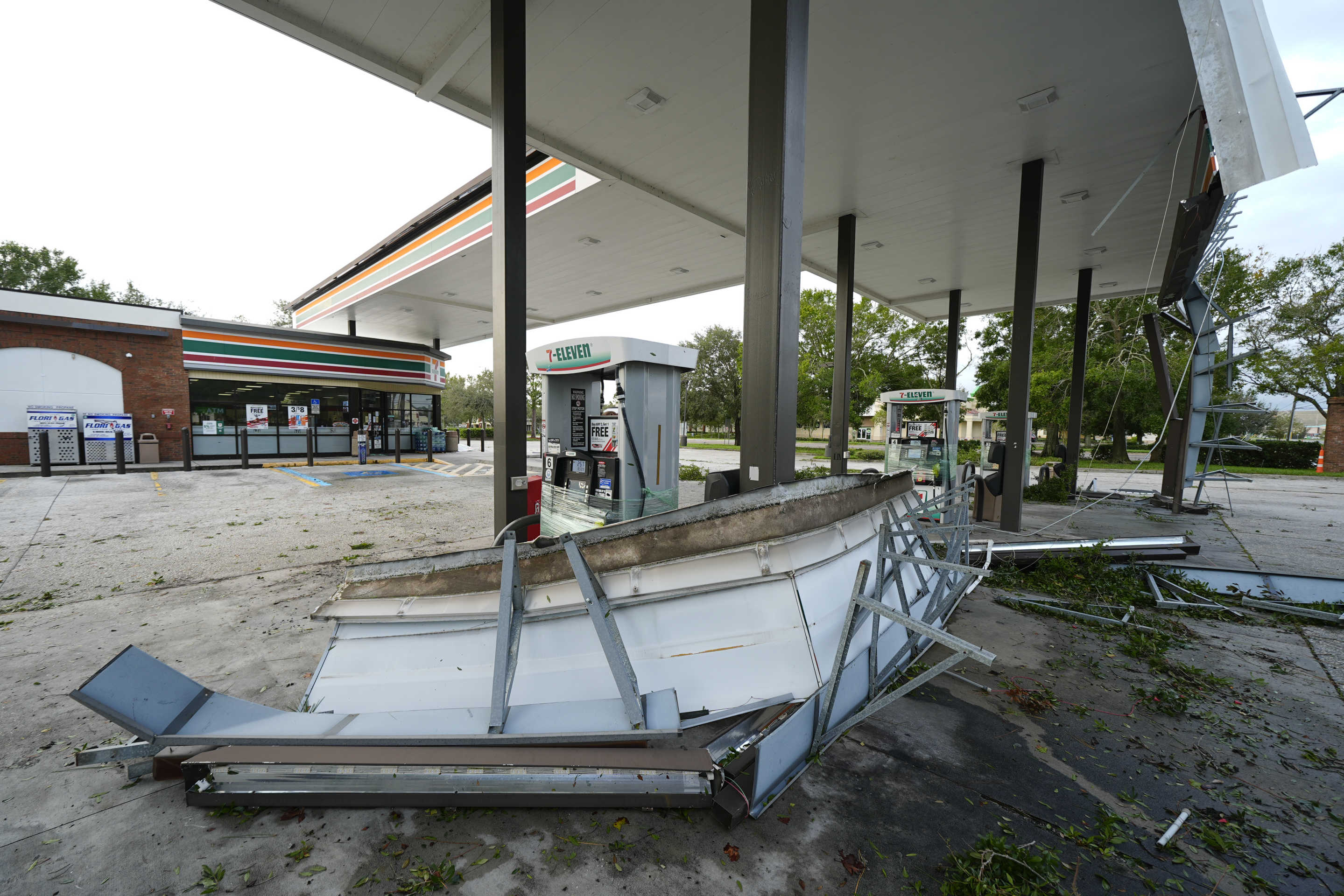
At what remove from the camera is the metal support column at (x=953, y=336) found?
13.1 metres

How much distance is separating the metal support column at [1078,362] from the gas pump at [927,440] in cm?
403

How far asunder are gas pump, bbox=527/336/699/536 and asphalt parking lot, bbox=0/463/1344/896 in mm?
2971

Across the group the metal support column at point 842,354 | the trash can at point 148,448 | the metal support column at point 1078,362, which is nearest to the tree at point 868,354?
the metal support column at point 1078,362

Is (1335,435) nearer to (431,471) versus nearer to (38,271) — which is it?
(431,471)

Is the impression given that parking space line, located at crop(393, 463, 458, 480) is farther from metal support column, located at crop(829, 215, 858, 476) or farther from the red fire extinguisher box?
metal support column, located at crop(829, 215, 858, 476)

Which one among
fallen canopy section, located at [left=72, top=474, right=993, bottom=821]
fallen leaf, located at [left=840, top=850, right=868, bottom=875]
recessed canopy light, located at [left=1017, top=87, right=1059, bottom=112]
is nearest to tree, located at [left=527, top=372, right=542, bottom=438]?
recessed canopy light, located at [left=1017, top=87, right=1059, bottom=112]

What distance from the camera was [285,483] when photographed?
1205 cm

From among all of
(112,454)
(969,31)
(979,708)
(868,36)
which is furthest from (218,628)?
(112,454)

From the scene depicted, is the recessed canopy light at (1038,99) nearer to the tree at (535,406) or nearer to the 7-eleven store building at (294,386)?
the 7-eleven store building at (294,386)

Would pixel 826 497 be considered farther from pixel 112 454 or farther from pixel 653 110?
pixel 112 454

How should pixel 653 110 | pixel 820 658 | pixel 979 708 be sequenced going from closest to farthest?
pixel 820 658
pixel 979 708
pixel 653 110

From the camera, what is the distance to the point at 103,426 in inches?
550

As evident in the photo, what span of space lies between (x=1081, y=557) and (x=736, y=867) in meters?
5.42

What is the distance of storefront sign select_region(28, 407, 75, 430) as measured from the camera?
1328 centimetres
